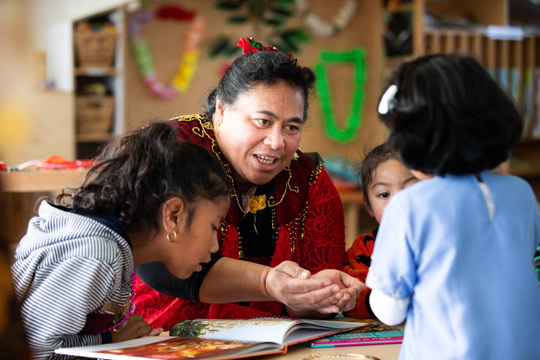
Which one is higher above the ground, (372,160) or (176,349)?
(372,160)

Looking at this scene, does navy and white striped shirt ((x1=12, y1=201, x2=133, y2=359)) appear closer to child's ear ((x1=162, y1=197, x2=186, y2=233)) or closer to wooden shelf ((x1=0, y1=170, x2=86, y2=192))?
child's ear ((x1=162, y1=197, x2=186, y2=233))

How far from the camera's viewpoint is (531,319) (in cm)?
94

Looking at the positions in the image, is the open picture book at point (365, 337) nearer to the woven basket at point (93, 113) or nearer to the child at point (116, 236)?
the child at point (116, 236)

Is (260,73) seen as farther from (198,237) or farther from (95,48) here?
(95,48)

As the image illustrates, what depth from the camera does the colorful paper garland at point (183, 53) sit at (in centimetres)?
526

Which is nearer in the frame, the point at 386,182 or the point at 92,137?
the point at 386,182

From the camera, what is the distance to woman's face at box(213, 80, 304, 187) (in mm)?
1692

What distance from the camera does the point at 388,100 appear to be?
3.22ft

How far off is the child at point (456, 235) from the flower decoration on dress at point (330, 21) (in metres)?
5.24

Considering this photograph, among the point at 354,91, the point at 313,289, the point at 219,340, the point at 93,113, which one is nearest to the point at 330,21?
the point at 354,91

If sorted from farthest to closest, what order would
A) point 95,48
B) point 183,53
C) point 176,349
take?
1. point 183,53
2. point 95,48
3. point 176,349

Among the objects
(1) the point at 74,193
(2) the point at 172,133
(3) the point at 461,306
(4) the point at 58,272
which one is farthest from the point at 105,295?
(3) the point at 461,306

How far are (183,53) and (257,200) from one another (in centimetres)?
393

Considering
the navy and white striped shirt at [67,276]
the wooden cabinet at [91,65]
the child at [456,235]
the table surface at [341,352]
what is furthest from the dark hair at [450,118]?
the wooden cabinet at [91,65]
